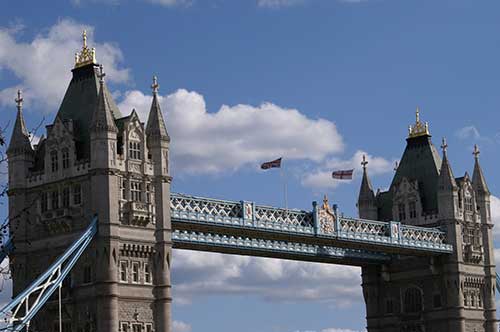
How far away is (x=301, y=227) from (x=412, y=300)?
22.1 metres

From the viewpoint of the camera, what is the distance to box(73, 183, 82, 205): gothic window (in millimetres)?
75625

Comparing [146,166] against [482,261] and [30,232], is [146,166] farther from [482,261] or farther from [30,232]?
[482,261]

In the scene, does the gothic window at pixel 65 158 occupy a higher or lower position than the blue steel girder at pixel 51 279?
higher

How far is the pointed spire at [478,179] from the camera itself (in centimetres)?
10981

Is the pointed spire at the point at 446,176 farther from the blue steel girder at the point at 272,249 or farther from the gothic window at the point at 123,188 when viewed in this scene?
the gothic window at the point at 123,188

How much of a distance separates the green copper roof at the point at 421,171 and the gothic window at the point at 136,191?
129ft

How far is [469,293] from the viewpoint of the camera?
10469 cm

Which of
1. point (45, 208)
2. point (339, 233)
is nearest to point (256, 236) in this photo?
point (339, 233)

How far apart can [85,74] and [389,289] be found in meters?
42.0

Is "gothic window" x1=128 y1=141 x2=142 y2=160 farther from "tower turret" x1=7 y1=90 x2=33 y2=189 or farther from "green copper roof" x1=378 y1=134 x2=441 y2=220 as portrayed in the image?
"green copper roof" x1=378 y1=134 x2=441 y2=220

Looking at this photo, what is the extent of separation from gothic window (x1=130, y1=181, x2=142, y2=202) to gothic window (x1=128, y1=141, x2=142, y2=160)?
1952 mm

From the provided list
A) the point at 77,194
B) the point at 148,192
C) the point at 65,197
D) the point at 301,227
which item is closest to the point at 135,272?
the point at 148,192

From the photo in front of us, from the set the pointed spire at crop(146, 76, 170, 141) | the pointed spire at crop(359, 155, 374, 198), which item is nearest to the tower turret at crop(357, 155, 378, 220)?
the pointed spire at crop(359, 155, 374, 198)

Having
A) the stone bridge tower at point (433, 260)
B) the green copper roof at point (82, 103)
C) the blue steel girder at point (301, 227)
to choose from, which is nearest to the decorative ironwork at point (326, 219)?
the blue steel girder at point (301, 227)
